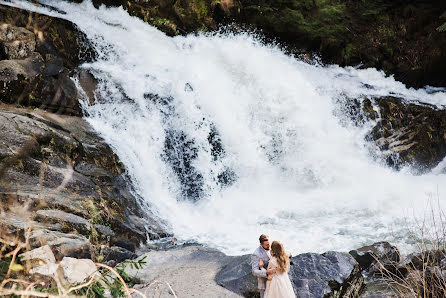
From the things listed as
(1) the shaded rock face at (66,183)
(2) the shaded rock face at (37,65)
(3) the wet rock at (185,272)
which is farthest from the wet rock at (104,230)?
(2) the shaded rock face at (37,65)

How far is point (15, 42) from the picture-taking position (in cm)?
956

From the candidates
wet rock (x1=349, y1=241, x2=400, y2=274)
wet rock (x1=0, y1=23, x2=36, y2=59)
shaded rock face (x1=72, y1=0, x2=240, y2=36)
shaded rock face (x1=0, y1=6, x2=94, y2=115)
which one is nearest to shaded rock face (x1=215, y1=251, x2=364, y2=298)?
wet rock (x1=349, y1=241, x2=400, y2=274)

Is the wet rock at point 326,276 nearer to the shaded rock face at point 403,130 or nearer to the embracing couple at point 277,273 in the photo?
the embracing couple at point 277,273

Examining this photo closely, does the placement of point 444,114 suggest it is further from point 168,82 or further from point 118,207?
point 118,207

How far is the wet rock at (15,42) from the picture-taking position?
9.39 metres

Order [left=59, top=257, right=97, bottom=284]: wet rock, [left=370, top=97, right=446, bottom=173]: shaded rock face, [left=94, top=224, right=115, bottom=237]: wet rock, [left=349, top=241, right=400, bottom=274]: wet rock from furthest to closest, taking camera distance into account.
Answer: [left=370, top=97, right=446, bottom=173]: shaded rock face
[left=349, top=241, right=400, bottom=274]: wet rock
[left=94, top=224, right=115, bottom=237]: wet rock
[left=59, top=257, right=97, bottom=284]: wet rock

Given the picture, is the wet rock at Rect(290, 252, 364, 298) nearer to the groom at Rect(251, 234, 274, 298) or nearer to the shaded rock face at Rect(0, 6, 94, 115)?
the groom at Rect(251, 234, 274, 298)

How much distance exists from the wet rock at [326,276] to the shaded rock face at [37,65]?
20.6 feet

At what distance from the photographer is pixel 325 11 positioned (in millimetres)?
15219

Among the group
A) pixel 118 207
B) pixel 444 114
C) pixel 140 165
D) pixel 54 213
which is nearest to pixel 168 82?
pixel 140 165

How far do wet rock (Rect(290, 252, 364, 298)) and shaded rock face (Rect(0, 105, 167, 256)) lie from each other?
2.97 meters

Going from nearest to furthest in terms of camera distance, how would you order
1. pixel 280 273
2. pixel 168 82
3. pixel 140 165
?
1. pixel 280 273
2. pixel 140 165
3. pixel 168 82

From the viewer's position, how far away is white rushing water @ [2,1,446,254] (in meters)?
8.84

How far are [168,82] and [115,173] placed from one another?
349cm
